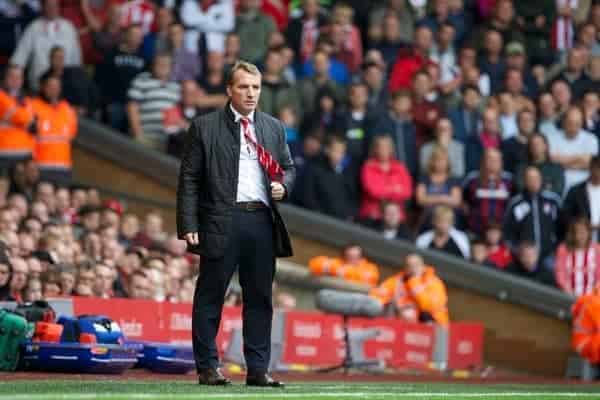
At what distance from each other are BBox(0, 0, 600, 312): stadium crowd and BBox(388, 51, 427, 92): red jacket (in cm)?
2

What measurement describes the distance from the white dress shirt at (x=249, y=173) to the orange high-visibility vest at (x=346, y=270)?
851 centimetres

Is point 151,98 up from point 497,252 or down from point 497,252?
up

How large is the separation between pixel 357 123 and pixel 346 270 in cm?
218

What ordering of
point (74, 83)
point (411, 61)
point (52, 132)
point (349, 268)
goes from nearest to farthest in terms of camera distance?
point (52, 132) → point (349, 268) → point (74, 83) → point (411, 61)

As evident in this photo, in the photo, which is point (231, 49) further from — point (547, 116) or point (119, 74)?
point (547, 116)

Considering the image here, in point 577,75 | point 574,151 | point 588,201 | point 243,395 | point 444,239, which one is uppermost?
point 577,75

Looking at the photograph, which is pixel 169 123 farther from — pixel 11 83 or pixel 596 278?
pixel 596 278

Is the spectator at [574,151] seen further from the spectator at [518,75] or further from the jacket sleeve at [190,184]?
the jacket sleeve at [190,184]

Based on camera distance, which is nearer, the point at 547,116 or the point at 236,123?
the point at 236,123

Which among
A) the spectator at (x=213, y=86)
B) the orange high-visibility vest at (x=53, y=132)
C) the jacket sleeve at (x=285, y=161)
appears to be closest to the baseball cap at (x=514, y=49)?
the spectator at (x=213, y=86)

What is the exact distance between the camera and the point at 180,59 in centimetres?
2220

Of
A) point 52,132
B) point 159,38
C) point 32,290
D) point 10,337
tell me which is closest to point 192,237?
point 10,337

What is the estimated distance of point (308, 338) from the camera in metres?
18.1

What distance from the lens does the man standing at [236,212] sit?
38.8 feet
